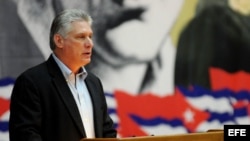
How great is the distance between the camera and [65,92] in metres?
3.21

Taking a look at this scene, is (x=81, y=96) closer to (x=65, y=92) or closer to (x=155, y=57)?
(x=65, y=92)

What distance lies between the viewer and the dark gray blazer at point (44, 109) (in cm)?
305

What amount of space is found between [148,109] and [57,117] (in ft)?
5.76

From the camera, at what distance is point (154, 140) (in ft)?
8.59

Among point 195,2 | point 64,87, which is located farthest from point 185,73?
point 64,87

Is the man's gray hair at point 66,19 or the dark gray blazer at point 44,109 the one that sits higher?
the man's gray hair at point 66,19

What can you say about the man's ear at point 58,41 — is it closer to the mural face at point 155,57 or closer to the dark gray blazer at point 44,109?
the dark gray blazer at point 44,109

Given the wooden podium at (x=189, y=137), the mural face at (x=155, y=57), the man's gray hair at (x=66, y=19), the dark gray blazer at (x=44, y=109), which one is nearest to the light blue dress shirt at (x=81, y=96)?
the dark gray blazer at (x=44, y=109)

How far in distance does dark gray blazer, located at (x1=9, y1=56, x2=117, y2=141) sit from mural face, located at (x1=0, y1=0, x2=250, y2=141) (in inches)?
43.0

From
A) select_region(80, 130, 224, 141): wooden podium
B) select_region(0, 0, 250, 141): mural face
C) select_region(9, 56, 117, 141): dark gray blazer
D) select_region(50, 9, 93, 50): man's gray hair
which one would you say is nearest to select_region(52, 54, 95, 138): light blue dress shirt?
select_region(9, 56, 117, 141): dark gray blazer

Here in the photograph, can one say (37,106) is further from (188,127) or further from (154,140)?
(188,127)

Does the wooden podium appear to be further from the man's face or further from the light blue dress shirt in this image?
the man's face

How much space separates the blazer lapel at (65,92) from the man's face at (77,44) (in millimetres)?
86

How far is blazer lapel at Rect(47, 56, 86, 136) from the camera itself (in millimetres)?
3168
